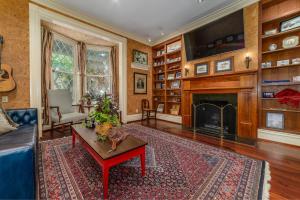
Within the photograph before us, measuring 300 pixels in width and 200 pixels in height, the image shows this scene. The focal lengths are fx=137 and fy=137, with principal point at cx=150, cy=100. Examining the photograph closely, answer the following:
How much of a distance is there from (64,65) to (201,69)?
409 centimetres

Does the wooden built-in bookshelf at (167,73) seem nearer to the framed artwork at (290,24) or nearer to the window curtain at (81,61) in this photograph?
the framed artwork at (290,24)

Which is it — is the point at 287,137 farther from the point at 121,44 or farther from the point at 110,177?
the point at 121,44

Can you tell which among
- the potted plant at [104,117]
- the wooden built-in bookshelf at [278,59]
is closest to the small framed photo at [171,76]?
the wooden built-in bookshelf at [278,59]

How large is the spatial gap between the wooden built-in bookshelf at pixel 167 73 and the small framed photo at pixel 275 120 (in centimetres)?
231

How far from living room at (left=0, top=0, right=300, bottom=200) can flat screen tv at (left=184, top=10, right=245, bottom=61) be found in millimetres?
24

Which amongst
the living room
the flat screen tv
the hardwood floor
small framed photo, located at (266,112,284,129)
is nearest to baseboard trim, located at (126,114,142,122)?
the living room

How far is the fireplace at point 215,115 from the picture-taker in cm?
327

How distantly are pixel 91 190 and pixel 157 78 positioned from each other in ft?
15.1

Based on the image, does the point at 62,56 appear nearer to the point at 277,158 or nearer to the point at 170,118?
the point at 170,118

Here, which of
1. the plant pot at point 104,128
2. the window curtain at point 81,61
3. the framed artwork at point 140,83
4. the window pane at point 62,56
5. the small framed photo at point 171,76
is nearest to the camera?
the plant pot at point 104,128

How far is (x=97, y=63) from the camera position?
4.98 meters

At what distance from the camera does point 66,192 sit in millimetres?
1394

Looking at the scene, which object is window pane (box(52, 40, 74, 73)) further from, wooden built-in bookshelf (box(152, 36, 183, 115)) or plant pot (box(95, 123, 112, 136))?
plant pot (box(95, 123, 112, 136))

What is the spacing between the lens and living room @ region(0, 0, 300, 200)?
1489 mm
